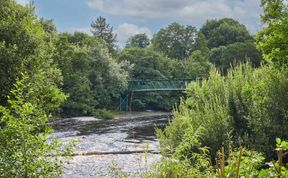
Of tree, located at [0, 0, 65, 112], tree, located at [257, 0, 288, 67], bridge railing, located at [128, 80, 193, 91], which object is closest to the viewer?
tree, located at [257, 0, 288, 67]

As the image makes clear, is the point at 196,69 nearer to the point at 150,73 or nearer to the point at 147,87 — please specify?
the point at 150,73

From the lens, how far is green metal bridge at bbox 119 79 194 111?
4894 cm

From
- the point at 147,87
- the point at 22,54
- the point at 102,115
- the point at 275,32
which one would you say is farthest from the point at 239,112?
the point at 147,87

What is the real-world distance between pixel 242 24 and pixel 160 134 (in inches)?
3192

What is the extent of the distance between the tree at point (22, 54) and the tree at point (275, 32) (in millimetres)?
8071

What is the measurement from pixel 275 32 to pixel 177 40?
69.5 meters

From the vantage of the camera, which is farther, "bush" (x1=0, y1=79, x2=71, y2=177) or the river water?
the river water

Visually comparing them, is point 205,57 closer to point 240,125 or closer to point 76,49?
point 76,49

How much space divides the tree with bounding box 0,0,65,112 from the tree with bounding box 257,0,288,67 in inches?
318

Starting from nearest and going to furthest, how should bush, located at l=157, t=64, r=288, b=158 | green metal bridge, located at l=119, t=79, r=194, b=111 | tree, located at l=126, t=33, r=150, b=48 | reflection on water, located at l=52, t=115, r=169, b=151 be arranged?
bush, located at l=157, t=64, r=288, b=158 < reflection on water, located at l=52, t=115, r=169, b=151 < green metal bridge, located at l=119, t=79, r=194, b=111 < tree, located at l=126, t=33, r=150, b=48

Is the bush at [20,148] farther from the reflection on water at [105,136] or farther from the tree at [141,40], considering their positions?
the tree at [141,40]

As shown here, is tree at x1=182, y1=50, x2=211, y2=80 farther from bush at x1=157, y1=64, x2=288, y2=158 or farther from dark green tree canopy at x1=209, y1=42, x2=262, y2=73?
bush at x1=157, y1=64, x2=288, y2=158

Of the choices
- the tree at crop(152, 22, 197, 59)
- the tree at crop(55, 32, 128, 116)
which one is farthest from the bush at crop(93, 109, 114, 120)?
the tree at crop(152, 22, 197, 59)

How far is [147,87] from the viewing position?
169 feet
